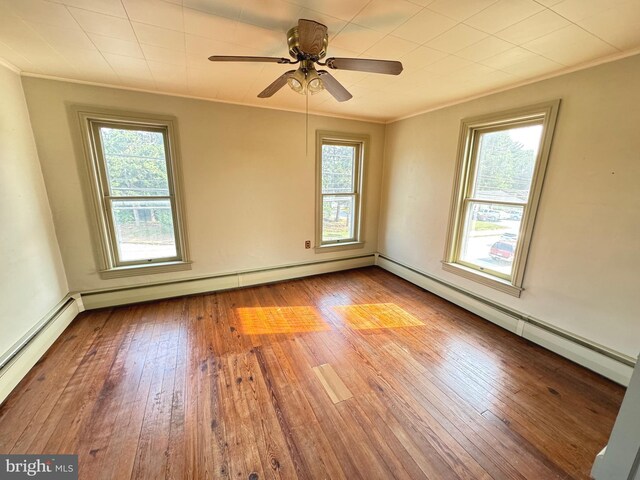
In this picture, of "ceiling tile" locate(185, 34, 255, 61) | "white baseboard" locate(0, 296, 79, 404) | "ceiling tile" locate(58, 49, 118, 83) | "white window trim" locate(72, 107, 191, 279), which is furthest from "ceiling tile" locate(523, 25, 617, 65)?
"white baseboard" locate(0, 296, 79, 404)

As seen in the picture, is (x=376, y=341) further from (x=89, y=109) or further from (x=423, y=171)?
(x=89, y=109)

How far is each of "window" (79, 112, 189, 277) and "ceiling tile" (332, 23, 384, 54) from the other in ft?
7.02

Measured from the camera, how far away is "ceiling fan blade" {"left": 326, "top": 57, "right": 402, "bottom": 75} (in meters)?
1.42

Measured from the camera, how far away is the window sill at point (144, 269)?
2.88 metres

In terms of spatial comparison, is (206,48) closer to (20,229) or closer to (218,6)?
(218,6)

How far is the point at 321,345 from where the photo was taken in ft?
7.77

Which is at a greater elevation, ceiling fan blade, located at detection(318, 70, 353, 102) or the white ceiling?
the white ceiling

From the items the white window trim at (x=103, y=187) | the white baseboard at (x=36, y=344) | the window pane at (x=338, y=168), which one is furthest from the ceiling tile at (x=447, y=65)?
the white baseboard at (x=36, y=344)

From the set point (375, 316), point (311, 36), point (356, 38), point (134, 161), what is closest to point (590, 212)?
point (375, 316)

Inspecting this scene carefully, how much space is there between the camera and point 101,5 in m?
1.35

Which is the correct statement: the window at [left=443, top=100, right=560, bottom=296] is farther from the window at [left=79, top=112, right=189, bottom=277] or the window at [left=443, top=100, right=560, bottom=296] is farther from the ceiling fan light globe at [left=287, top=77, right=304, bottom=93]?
the window at [left=79, top=112, right=189, bottom=277]

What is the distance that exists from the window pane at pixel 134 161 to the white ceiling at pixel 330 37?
0.53 metres

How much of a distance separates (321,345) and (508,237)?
2216 mm

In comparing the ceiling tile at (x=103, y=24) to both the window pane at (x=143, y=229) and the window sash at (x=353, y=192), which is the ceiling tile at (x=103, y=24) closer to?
the window pane at (x=143, y=229)
